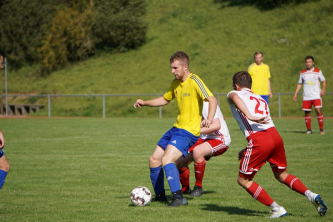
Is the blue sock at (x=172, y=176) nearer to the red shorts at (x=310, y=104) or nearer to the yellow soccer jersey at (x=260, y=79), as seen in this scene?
the yellow soccer jersey at (x=260, y=79)

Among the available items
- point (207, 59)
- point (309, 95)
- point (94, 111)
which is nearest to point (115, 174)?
point (309, 95)

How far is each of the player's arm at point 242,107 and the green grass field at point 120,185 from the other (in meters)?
1.10

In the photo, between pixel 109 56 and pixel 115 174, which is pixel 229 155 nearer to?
pixel 115 174

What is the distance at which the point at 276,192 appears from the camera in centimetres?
607

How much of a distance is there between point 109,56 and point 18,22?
11541 millimetres

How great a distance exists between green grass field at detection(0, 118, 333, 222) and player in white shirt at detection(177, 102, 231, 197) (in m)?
0.29

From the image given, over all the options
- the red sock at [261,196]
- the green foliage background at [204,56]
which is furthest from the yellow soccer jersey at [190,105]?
the green foliage background at [204,56]

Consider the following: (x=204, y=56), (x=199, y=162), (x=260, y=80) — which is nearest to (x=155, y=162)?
(x=199, y=162)

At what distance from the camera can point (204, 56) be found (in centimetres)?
3453

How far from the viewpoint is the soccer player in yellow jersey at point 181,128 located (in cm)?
526

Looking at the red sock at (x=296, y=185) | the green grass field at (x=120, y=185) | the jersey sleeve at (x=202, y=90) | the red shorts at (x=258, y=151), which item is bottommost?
the green grass field at (x=120, y=185)

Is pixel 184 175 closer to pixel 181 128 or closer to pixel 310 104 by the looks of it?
pixel 181 128

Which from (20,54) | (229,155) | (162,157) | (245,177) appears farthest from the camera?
(20,54)

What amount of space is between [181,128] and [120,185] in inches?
74.5
